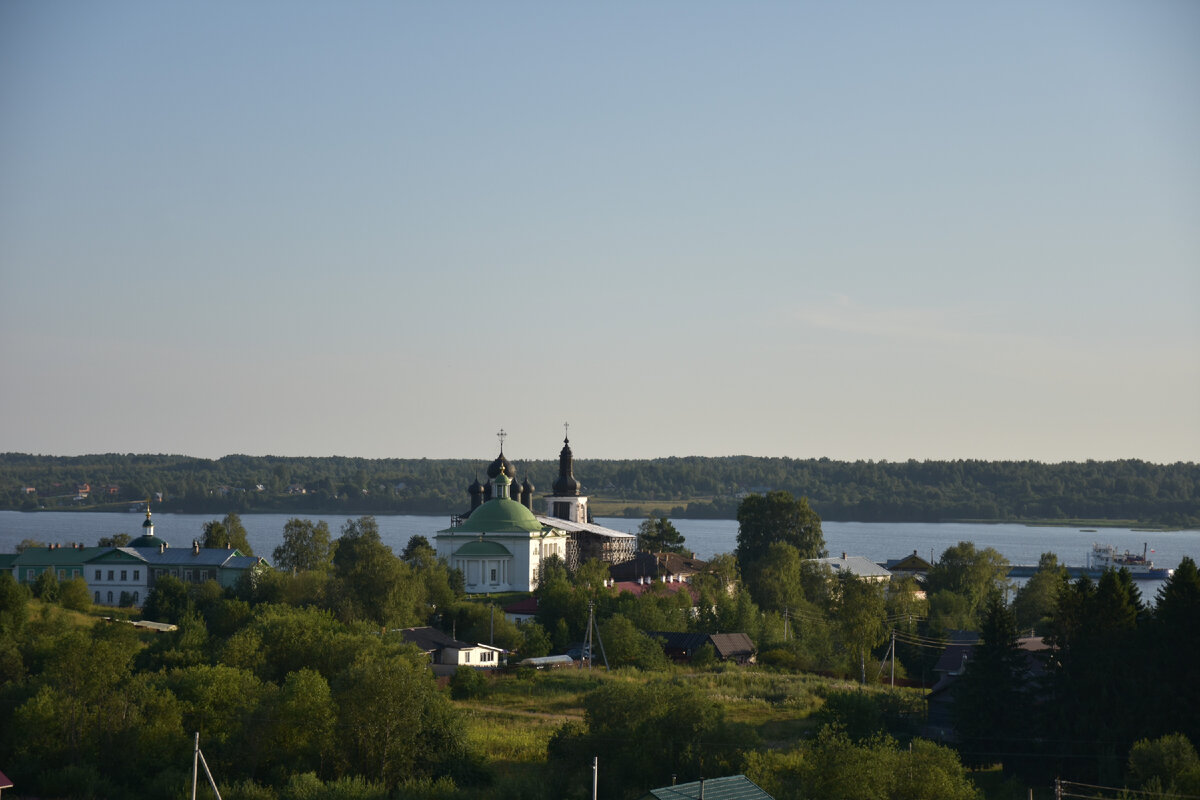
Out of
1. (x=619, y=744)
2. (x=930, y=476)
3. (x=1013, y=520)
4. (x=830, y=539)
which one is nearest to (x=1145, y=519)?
(x=1013, y=520)

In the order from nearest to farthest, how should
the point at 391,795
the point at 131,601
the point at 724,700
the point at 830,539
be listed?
the point at 391,795, the point at 724,700, the point at 131,601, the point at 830,539

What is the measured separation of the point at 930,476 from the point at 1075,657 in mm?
163571

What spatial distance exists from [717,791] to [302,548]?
39.9 m

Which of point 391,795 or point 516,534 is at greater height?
point 516,534

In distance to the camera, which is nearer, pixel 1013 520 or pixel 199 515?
pixel 1013 520

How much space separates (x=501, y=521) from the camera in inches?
2375

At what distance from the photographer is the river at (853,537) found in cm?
12494

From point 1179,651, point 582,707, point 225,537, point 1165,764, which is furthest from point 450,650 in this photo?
point 225,537

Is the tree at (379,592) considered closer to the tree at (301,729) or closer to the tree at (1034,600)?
the tree at (301,729)

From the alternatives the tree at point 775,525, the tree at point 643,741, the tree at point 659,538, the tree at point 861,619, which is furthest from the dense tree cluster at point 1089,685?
the tree at point 659,538

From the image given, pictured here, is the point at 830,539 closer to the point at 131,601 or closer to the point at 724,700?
the point at 131,601

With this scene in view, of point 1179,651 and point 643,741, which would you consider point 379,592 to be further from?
point 1179,651

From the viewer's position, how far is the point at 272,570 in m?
53.3

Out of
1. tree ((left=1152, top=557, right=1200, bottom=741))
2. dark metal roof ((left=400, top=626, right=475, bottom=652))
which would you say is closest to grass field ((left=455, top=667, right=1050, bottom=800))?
dark metal roof ((left=400, top=626, right=475, bottom=652))
